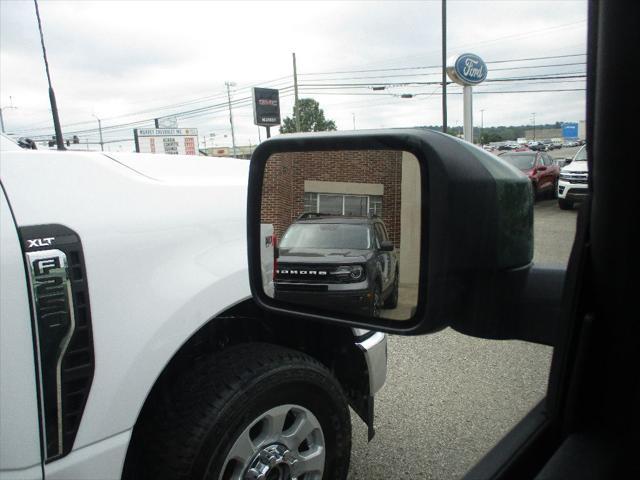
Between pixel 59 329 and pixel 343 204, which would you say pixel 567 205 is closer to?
pixel 343 204

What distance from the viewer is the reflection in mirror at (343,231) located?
1.08m

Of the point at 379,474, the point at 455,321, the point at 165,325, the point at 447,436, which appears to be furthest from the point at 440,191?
the point at 447,436

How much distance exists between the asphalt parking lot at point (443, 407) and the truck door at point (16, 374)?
1786 mm

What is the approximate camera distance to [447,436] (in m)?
3.14

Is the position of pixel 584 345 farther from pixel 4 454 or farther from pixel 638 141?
pixel 4 454

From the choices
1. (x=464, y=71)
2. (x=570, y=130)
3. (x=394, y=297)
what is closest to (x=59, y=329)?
(x=394, y=297)

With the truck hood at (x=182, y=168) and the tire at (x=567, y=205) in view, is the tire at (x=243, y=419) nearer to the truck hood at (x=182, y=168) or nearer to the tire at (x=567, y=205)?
the truck hood at (x=182, y=168)

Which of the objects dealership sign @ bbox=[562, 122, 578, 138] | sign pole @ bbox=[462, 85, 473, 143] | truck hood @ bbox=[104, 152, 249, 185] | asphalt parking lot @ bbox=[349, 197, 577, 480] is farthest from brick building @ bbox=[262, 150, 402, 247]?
asphalt parking lot @ bbox=[349, 197, 577, 480]

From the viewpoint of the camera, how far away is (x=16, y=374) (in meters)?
1.42

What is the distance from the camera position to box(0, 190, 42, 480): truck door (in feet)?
4.60

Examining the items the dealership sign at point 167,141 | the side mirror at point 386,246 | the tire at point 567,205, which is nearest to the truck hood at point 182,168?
the side mirror at point 386,246

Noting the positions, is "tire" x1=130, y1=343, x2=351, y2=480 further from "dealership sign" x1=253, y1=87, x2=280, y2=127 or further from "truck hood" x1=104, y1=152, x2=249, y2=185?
"dealership sign" x1=253, y1=87, x2=280, y2=127

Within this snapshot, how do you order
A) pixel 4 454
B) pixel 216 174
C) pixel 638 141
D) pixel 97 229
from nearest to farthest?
pixel 638 141 < pixel 4 454 < pixel 97 229 < pixel 216 174

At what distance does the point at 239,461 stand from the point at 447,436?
68.2 inches
